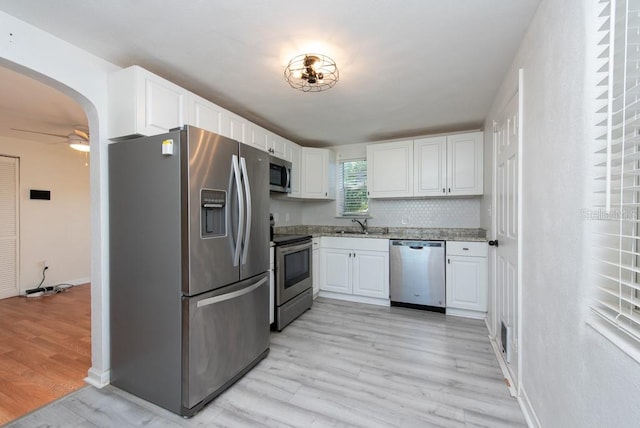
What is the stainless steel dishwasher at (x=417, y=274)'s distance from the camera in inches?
129

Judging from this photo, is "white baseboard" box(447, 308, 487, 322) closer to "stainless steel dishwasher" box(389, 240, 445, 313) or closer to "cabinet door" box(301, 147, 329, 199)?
"stainless steel dishwasher" box(389, 240, 445, 313)

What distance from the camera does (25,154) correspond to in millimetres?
4164

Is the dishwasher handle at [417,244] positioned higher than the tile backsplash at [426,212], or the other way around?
the tile backsplash at [426,212]

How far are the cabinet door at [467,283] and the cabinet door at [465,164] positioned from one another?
34.4 inches

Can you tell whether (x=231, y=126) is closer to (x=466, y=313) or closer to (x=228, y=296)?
(x=228, y=296)

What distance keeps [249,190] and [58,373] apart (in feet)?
6.72

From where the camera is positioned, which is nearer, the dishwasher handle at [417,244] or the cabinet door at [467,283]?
the cabinet door at [467,283]

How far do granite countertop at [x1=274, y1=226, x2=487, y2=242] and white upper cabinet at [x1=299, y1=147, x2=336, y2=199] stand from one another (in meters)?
0.63

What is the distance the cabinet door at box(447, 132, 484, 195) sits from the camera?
336cm

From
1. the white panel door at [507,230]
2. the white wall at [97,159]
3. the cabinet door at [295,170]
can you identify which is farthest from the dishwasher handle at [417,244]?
the white wall at [97,159]

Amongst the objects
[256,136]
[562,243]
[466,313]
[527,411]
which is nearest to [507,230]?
[562,243]

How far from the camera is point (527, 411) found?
1.60 meters

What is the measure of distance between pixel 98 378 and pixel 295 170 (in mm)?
2994

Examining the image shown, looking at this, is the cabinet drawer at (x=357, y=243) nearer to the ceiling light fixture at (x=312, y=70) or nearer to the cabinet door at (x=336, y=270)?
the cabinet door at (x=336, y=270)
